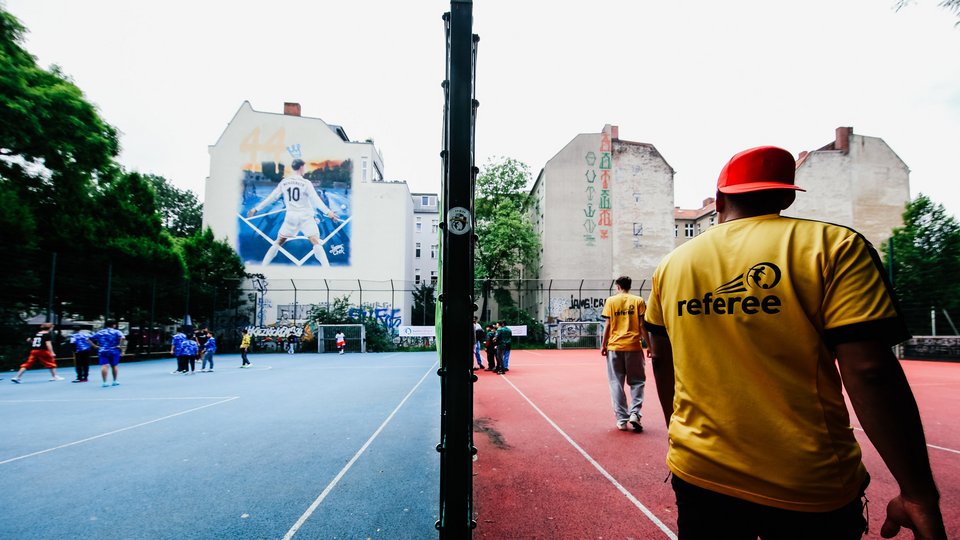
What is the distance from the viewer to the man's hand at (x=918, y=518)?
3.82 feet

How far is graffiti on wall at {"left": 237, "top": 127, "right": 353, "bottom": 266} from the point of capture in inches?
1335

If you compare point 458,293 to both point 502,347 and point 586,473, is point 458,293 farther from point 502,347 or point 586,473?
point 502,347

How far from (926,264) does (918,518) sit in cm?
3559

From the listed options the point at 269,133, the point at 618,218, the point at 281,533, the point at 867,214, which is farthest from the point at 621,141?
the point at 281,533

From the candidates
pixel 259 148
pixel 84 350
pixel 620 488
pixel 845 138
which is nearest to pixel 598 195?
pixel 845 138

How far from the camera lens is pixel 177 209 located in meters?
51.5

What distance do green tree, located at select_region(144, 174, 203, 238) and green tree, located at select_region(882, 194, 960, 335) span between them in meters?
60.5

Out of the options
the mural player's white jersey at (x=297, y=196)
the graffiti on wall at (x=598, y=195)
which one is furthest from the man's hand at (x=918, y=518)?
the graffiti on wall at (x=598, y=195)

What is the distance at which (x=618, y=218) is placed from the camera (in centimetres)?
3744

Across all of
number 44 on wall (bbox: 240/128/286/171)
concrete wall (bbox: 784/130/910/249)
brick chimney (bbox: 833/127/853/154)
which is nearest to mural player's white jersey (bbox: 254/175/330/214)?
number 44 on wall (bbox: 240/128/286/171)

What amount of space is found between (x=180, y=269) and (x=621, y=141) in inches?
1348

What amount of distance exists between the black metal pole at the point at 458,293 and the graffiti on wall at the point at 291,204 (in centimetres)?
3369

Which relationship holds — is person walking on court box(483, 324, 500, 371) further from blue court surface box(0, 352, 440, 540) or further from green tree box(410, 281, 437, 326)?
green tree box(410, 281, 437, 326)

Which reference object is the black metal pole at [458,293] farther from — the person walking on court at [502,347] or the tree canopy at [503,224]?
the tree canopy at [503,224]
